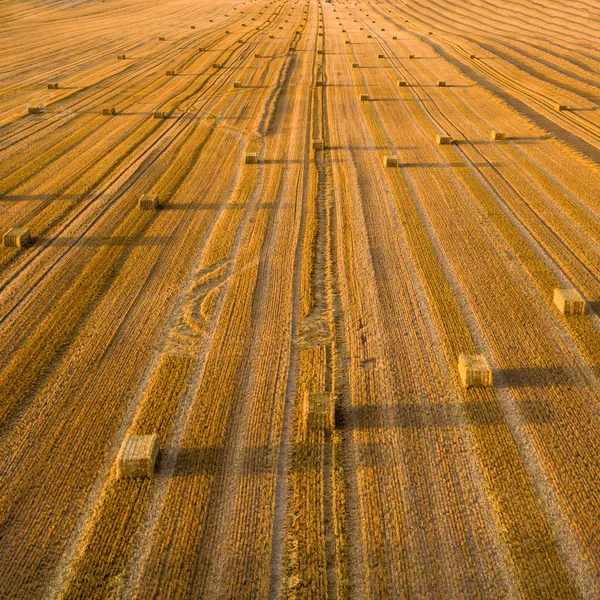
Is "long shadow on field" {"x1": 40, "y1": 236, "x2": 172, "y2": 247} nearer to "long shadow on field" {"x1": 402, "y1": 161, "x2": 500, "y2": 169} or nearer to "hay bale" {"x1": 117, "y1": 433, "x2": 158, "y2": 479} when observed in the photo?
"hay bale" {"x1": 117, "y1": 433, "x2": 158, "y2": 479}

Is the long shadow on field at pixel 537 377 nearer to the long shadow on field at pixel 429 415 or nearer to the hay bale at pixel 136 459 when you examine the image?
the long shadow on field at pixel 429 415

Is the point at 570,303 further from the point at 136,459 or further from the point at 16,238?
the point at 16,238

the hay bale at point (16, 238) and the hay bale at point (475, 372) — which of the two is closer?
the hay bale at point (475, 372)

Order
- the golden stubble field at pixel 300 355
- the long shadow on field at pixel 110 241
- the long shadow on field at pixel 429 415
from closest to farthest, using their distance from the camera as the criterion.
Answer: the golden stubble field at pixel 300 355 → the long shadow on field at pixel 429 415 → the long shadow on field at pixel 110 241

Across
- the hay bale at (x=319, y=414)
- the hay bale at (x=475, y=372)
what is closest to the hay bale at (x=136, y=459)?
the hay bale at (x=319, y=414)

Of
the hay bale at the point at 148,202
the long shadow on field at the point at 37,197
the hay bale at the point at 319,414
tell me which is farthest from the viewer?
the long shadow on field at the point at 37,197

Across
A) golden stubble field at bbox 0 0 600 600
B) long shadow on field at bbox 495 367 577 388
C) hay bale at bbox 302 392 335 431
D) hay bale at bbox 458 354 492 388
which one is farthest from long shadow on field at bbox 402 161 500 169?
hay bale at bbox 302 392 335 431

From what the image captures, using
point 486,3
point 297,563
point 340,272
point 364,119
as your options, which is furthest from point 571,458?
point 486,3
